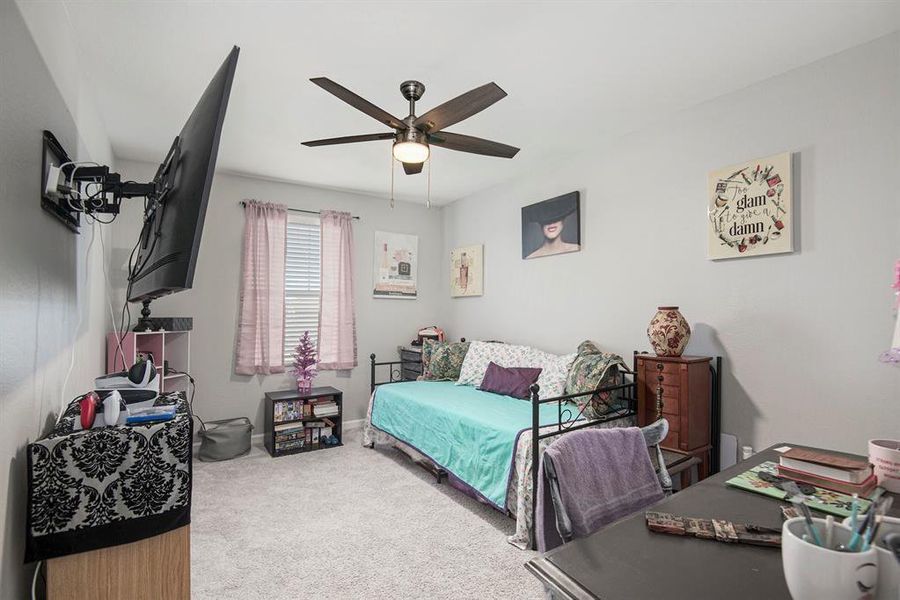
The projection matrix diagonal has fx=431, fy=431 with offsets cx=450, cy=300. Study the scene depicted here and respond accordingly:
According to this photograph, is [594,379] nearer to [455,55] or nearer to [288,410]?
[455,55]

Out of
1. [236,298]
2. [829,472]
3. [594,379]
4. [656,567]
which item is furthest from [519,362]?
[656,567]

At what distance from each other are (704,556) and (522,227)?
11.4 feet

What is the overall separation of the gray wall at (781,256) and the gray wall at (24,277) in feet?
10.4

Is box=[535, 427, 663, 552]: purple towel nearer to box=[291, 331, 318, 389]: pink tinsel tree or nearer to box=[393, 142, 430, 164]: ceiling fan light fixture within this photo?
box=[393, 142, 430, 164]: ceiling fan light fixture

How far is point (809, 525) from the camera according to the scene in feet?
2.38

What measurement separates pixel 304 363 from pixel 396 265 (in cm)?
155

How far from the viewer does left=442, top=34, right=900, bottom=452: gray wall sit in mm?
2068

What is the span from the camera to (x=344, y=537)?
2480 mm

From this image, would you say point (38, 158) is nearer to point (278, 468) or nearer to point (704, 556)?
point (704, 556)

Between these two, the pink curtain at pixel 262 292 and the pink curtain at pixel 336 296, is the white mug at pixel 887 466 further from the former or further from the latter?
the pink curtain at pixel 262 292

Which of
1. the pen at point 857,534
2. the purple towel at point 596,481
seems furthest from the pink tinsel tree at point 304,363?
the pen at point 857,534

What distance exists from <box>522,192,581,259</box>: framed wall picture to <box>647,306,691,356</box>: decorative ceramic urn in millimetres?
1145

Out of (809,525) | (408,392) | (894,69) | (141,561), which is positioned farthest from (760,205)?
(141,561)

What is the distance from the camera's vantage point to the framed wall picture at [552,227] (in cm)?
360
